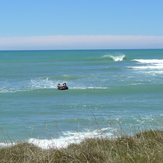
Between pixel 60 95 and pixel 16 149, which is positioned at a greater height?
pixel 16 149

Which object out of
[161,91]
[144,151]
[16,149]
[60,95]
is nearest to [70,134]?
[16,149]

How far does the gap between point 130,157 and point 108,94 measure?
20171 mm

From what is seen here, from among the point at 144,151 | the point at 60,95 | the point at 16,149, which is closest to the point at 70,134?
the point at 16,149

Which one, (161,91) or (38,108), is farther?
(161,91)

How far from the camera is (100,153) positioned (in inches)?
229

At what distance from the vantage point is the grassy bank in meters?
5.48

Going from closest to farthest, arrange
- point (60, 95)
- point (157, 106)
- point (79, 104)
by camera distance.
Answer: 1. point (157, 106)
2. point (79, 104)
3. point (60, 95)

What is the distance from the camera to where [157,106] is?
766 inches

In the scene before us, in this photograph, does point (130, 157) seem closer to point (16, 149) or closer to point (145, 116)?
point (16, 149)

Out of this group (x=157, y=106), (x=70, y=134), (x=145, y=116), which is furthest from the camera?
(x=157, y=106)

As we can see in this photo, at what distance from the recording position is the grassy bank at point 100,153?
5480mm

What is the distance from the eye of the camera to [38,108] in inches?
784

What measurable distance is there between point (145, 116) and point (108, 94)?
9.11 m

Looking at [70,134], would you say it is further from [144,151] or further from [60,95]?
[60,95]
